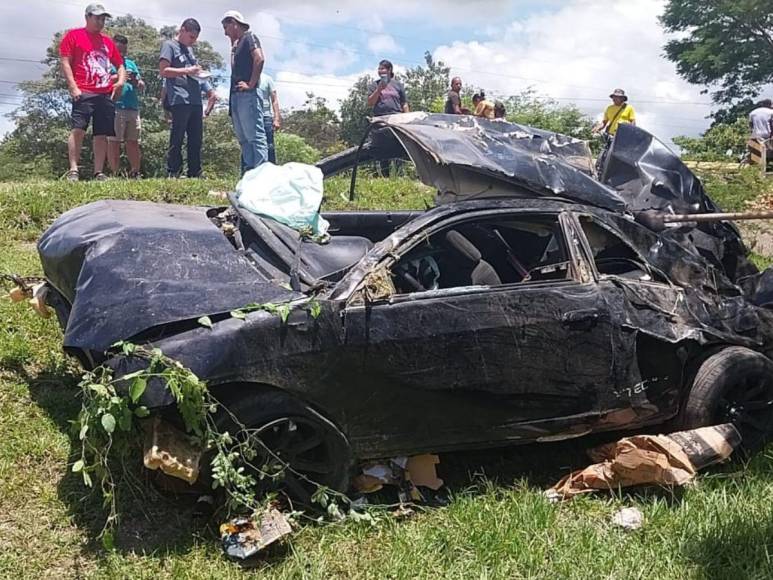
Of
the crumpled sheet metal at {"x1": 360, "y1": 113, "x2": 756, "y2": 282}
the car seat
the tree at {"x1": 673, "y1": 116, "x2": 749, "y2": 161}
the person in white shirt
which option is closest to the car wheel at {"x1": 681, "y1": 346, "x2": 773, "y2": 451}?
the crumpled sheet metal at {"x1": 360, "y1": 113, "x2": 756, "y2": 282}

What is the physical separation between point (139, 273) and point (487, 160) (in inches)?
79.5

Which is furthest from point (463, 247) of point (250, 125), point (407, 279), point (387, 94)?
point (387, 94)

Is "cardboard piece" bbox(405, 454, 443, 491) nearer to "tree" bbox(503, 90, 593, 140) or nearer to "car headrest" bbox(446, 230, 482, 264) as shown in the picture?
"car headrest" bbox(446, 230, 482, 264)

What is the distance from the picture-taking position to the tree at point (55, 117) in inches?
1158

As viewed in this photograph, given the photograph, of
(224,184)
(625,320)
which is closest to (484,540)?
(625,320)

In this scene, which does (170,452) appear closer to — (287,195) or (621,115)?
(287,195)

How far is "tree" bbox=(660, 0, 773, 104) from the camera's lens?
103ft

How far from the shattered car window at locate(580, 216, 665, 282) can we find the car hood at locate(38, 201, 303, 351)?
1.80m

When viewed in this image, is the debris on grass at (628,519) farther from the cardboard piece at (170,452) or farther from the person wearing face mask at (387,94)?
the person wearing face mask at (387,94)

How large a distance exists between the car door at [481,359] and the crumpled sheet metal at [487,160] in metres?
0.38

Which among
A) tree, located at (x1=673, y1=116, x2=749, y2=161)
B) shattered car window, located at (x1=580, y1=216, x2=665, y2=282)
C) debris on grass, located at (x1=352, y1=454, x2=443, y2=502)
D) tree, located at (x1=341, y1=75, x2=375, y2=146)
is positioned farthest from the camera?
tree, located at (x1=341, y1=75, x2=375, y2=146)

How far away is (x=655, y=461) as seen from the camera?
3830 millimetres

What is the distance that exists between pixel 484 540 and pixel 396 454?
59 cm

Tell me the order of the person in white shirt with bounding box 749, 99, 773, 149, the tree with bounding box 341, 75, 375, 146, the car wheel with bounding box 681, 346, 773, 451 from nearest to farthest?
the car wheel with bounding box 681, 346, 773, 451, the person in white shirt with bounding box 749, 99, 773, 149, the tree with bounding box 341, 75, 375, 146
